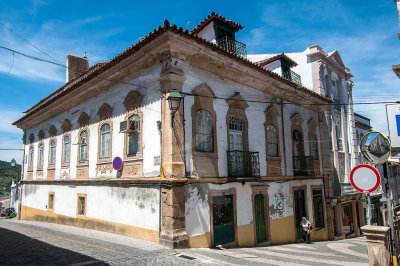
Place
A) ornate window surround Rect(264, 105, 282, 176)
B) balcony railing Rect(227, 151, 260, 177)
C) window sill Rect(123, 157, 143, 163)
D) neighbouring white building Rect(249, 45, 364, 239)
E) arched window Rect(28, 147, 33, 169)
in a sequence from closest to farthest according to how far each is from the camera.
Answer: window sill Rect(123, 157, 143, 163) → balcony railing Rect(227, 151, 260, 177) → ornate window surround Rect(264, 105, 282, 176) → neighbouring white building Rect(249, 45, 364, 239) → arched window Rect(28, 147, 33, 169)

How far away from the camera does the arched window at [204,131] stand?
9.48 metres

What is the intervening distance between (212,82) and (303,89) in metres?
5.67

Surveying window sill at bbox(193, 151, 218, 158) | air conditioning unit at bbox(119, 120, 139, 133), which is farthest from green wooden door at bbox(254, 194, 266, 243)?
air conditioning unit at bbox(119, 120, 139, 133)

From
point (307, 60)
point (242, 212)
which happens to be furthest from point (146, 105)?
point (307, 60)

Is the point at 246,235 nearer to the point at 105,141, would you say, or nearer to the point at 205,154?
→ the point at 205,154

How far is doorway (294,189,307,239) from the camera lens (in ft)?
43.2

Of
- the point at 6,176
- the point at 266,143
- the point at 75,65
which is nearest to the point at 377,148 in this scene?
the point at 266,143

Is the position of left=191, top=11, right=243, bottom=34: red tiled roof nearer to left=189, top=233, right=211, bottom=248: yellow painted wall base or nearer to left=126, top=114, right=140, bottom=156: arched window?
left=126, top=114, right=140, bottom=156: arched window

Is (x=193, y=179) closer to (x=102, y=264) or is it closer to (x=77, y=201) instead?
(x=102, y=264)

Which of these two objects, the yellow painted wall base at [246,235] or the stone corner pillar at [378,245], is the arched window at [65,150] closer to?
the yellow painted wall base at [246,235]

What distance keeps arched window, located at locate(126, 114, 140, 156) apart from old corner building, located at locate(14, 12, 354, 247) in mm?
41

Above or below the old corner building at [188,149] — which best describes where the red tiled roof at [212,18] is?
above

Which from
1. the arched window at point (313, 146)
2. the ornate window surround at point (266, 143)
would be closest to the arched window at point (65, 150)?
the ornate window surround at point (266, 143)

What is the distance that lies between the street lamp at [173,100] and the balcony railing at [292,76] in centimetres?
931
